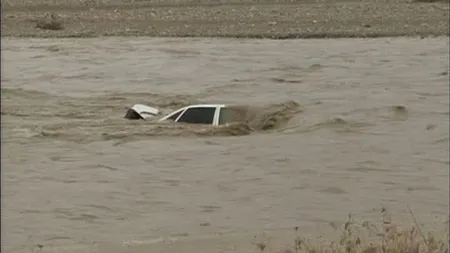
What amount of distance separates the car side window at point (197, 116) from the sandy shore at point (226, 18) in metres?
12.3

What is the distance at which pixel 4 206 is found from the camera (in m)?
10.8

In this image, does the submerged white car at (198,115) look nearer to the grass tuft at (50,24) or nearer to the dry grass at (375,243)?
the dry grass at (375,243)

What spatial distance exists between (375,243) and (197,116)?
8.87 metres

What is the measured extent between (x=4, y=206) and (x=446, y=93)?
9755mm

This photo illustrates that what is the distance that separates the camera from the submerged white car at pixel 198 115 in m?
15.5

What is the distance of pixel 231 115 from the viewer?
16328 mm

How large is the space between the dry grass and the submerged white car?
7.17 meters

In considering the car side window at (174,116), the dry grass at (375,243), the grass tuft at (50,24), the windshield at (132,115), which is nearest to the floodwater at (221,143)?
the windshield at (132,115)

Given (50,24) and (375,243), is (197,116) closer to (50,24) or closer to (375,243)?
(375,243)

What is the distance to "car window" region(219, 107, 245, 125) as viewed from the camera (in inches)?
620

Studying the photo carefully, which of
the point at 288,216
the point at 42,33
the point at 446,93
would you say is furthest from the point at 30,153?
the point at 42,33

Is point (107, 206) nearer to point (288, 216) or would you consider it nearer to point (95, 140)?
point (288, 216)

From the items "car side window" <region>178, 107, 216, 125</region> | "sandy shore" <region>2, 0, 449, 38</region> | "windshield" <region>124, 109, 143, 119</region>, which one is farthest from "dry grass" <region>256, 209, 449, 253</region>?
"sandy shore" <region>2, 0, 449, 38</region>

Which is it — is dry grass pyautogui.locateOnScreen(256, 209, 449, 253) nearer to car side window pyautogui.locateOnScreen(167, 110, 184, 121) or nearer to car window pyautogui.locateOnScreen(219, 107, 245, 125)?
car window pyautogui.locateOnScreen(219, 107, 245, 125)
